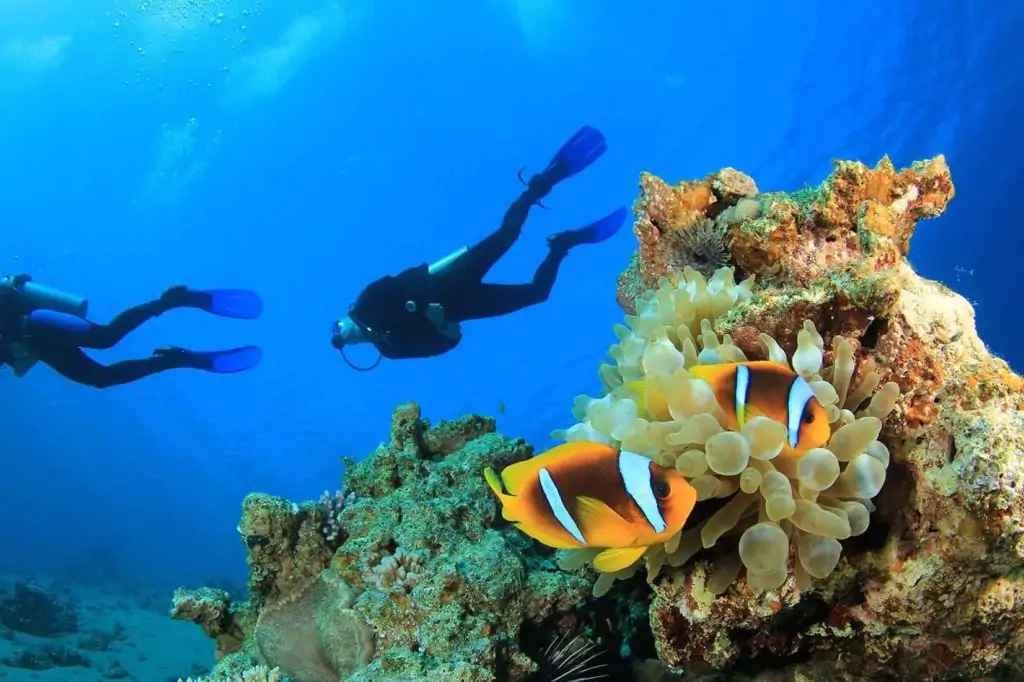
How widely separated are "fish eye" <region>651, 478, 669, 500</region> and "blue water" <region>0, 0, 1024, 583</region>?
1005 inches

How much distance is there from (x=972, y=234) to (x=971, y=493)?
104 feet

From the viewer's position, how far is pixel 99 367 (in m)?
9.62

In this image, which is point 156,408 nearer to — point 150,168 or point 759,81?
point 150,168

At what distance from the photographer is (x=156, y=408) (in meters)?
47.0

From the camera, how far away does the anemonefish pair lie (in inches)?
68.1

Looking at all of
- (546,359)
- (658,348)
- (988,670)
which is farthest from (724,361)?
(546,359)

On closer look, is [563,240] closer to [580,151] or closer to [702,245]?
[580,151]

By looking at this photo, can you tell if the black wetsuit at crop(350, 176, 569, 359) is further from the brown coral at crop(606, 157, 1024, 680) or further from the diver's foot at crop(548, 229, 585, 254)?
the brown coral at crop(606, 157, 1024, 680)

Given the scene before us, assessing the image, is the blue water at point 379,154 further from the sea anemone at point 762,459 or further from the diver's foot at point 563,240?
the sea anemone at point 762,459

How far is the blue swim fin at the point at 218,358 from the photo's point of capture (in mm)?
9594

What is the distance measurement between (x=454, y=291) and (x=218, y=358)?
421cm

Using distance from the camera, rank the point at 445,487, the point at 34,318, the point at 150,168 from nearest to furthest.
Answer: the point at 445,487 → the point at 34,318 → the point at 150,168

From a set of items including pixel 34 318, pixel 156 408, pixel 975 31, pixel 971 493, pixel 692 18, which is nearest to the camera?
pixel 971 493

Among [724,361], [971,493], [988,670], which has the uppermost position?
[724,361]
